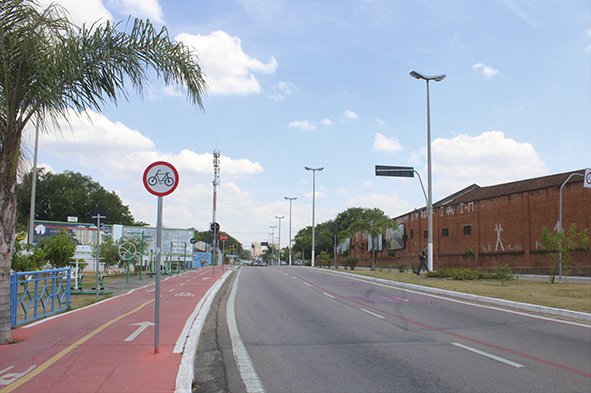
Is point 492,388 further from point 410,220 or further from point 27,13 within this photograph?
point 410,220

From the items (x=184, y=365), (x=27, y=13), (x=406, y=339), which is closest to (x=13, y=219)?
(x=27, y=13)

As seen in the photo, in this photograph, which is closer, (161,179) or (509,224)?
(161,179)

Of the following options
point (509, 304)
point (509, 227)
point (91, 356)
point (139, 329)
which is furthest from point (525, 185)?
point (91, 356)

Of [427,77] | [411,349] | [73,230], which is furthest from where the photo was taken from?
[73,230]

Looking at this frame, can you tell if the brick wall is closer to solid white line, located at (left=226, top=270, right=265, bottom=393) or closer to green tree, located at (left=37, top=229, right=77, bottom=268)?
solid white line, located at (left=226, top=270, right=265, bottom=393)

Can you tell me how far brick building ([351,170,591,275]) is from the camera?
28516 millimetres

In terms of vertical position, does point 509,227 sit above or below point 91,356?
above

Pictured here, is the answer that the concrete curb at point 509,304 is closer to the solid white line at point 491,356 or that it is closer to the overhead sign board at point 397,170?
the solid white line at point 491,356

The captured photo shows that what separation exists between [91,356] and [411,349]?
17.8 feet

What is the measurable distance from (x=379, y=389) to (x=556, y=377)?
8.83 ft

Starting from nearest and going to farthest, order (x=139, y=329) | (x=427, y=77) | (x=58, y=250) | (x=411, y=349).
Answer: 1. (x=411, y=349)
2. (x=139, y=329)
3. (x=58, y=250)
4. (x=427, y=77)

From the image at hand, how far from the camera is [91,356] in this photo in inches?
261

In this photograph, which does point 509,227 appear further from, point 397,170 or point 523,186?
point 397,170

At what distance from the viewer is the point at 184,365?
616 centimetres
